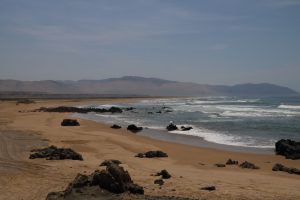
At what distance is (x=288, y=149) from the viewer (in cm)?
2105

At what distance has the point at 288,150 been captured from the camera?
21016 mm

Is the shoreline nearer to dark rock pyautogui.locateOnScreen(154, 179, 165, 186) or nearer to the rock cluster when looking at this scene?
dark rock pyautogui.locateOnScreen(154, 179, 165, 186)

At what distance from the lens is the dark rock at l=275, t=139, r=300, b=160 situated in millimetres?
20745

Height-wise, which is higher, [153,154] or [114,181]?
[114,181]

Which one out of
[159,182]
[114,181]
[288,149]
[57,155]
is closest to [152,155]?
[57,155]

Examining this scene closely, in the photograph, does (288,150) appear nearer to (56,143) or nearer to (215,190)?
(215,190)

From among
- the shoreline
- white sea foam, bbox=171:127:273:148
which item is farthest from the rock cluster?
white sea foam, bbox=171:127:273:148

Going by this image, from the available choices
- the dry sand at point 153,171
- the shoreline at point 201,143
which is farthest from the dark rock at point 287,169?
the shoreline at point 201,143

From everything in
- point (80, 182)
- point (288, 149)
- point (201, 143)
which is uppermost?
point (80, 182)

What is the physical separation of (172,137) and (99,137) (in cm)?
559

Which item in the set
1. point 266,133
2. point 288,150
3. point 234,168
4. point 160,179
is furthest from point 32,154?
point 266,133

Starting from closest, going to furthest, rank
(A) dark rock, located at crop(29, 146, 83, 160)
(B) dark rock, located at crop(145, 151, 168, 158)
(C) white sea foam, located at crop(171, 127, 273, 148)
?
(A) dark rock, located at crop(29, 146, 83, 160) < (B) dark rock, located at crop(145, 151, 168, 158) < (C) white sea foam, located at crop(171, 127, 273, 148)

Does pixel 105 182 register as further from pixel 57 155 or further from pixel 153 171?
pixel 57 155

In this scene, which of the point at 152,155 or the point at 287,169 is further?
the point at 152,155
